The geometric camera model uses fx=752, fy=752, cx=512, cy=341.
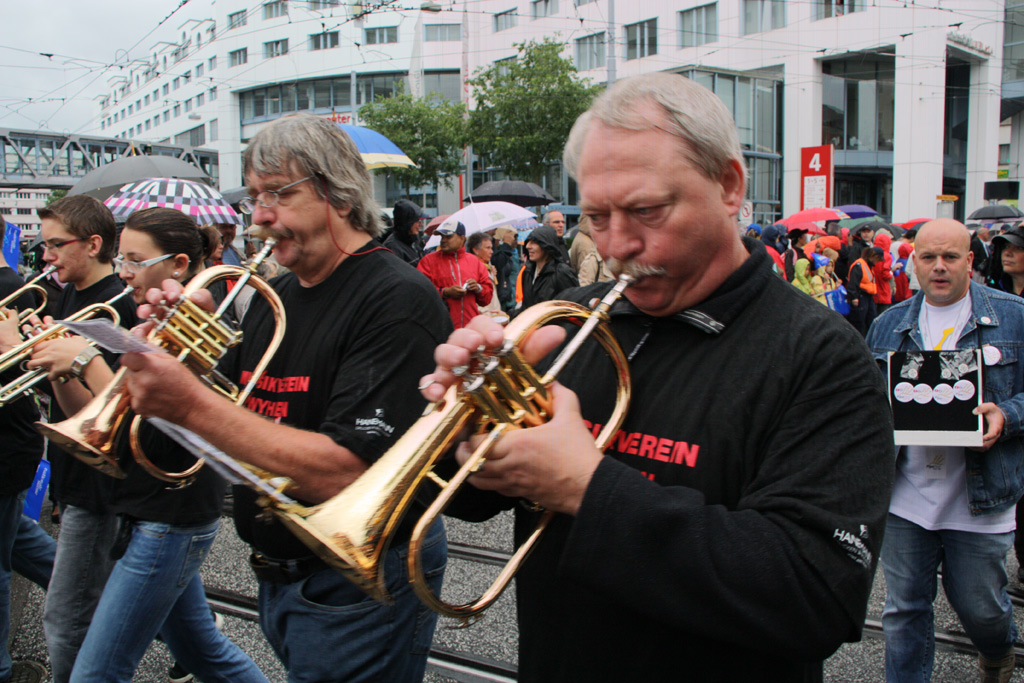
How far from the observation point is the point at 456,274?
26.3ft

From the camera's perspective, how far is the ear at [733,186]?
4.62 feet

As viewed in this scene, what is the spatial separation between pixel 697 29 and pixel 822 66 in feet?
18.7

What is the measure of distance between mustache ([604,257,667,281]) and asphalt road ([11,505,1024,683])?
8.12ft

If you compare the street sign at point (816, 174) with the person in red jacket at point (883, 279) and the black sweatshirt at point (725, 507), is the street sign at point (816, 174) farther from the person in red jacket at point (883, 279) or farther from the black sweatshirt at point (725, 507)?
the black sweatshirt at point (725, 507)

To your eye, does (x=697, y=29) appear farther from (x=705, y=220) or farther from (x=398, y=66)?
(x=705, y=220)

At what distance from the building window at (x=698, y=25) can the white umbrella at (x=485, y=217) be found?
87.4 ft

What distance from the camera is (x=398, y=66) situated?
5047 centimetres

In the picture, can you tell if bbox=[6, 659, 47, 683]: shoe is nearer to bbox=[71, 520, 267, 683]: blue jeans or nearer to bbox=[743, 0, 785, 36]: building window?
bbox=[71, 520, 267, 683]: blue jeans

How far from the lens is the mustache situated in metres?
1.41

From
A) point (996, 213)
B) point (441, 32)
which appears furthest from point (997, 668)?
point (441, 32)

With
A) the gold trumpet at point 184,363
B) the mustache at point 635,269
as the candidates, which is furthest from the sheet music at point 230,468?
the mustache at point 635,269

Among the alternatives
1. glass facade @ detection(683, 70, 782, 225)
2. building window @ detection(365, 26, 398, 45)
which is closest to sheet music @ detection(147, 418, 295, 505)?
glass facade @ detection(683, 70, 782, 225)

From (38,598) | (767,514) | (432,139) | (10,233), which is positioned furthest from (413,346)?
(432,139)

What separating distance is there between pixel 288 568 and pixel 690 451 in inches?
47.6
